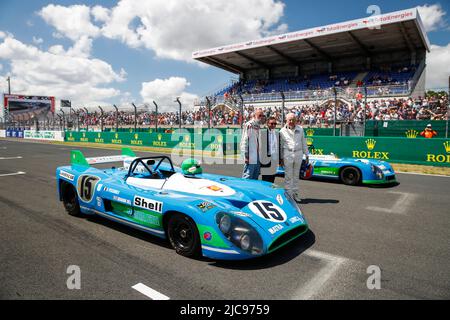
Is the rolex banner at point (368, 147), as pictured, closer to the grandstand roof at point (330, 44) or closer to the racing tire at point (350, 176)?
the racing tire at point (350, 176)

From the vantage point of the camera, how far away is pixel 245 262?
10.7ft

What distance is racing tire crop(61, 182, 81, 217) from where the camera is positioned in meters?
4.95

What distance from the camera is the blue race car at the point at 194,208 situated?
10.2 ft

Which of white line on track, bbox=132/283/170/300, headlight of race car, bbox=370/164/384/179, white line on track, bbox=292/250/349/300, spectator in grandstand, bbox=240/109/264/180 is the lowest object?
white line on track, bbox=132/283/170/300

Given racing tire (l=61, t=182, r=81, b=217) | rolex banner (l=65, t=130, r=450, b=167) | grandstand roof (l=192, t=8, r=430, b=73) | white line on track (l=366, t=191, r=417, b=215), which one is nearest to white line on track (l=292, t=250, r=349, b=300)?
white line on track (l=366, t=191, r=417, b=215)

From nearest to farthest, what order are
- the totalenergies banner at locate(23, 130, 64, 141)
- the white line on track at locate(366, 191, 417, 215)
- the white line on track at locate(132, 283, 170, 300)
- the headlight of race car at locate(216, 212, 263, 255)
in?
the white line on track at locate(132, 283, 170, 300) < the headlight of race car at locate(216, 212, 263, 255) < the white line on track at locate(366, 191, 417, 215) < the totalenergies banner at locate(23, 130, 64, 141)

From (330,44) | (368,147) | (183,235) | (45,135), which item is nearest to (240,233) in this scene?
(183,235)

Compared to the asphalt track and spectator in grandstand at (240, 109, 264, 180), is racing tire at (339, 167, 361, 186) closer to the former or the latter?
the asphalt track

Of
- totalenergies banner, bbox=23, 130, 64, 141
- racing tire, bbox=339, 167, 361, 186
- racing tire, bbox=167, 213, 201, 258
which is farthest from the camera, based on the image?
totalenergies banner, bbox=23, 130, 64, 141

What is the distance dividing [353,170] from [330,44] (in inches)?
1009

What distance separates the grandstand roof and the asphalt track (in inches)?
939

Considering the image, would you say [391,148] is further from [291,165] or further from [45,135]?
[45,135]

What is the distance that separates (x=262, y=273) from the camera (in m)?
3.02
